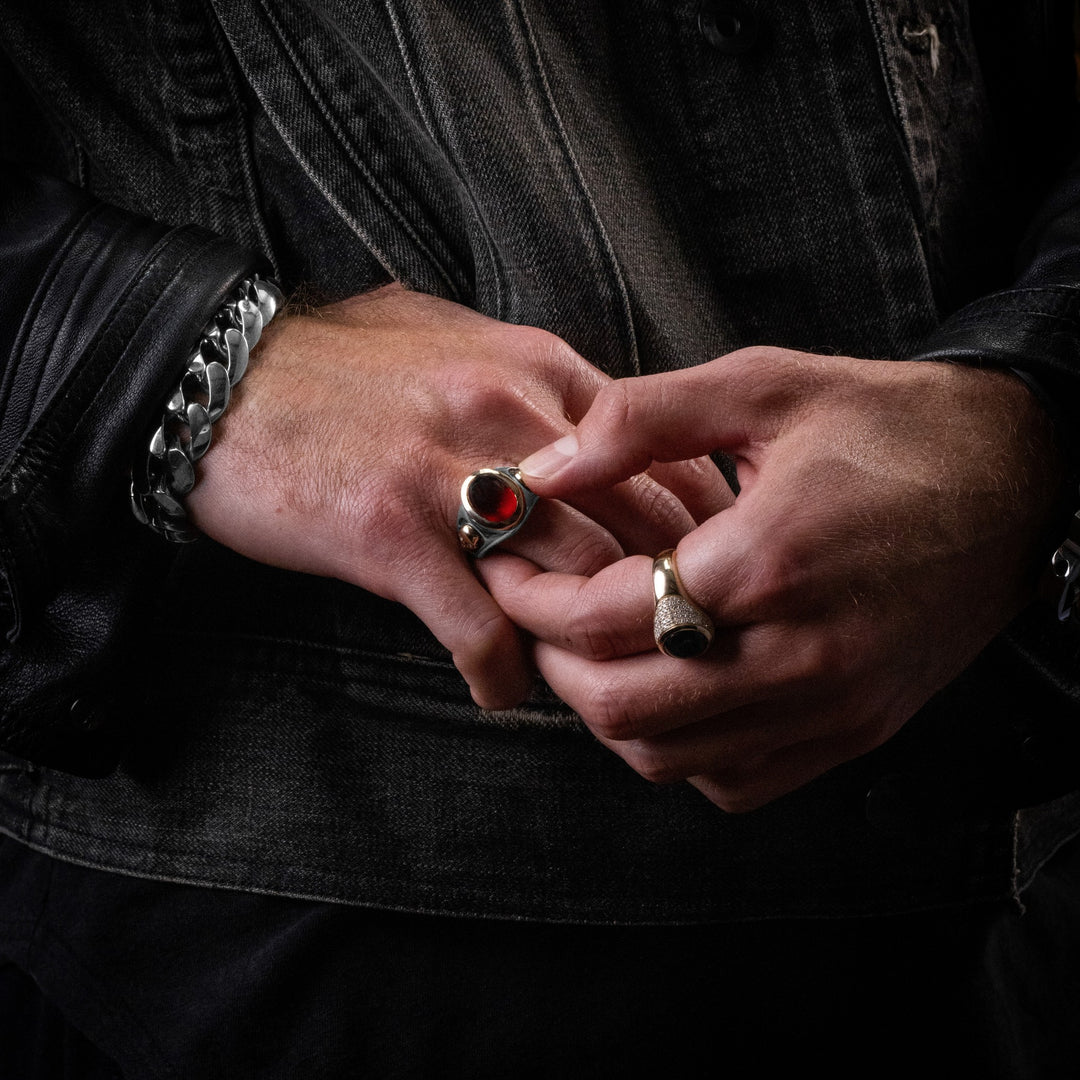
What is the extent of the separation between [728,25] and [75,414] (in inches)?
27.2

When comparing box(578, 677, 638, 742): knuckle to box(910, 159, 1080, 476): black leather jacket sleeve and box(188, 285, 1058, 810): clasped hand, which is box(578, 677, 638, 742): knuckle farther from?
box(910, 159, 1080, 476): black leather jacket sleeve

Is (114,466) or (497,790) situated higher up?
(114,466)

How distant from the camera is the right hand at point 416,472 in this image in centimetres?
71

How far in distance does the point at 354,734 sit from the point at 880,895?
0.55 m

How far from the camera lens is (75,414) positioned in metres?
0.75

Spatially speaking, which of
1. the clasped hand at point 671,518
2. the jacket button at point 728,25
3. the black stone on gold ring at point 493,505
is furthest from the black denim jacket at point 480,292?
the black stone on gold ring at point 493,505

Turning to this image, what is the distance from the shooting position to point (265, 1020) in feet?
2.75

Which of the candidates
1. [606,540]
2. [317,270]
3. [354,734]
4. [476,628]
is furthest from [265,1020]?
[317,270]

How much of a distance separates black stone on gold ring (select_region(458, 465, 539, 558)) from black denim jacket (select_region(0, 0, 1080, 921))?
0.21m

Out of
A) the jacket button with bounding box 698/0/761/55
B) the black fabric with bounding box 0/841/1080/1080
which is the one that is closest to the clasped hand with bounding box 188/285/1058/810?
the black fabric with bounding box 0/841/1080/1080

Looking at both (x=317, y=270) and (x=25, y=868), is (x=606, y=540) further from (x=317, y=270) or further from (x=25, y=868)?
(x=25, y=868)

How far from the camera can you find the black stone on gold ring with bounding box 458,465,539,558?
2.25 ft

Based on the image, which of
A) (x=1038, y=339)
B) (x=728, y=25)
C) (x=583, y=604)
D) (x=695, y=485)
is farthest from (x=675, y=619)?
(x=728, y=25)

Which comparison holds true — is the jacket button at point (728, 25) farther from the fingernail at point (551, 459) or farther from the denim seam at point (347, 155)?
the fingernail at point (551, 459)
